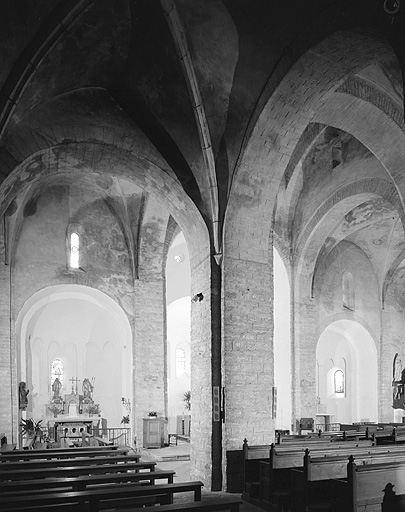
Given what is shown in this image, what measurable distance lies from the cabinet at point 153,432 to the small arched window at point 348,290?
34.7ft

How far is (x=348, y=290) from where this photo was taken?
25172mm

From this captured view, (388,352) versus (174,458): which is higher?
(388,352)

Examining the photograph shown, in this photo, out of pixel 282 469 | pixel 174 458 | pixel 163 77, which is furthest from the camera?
pixel 174 458

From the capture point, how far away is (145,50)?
36.6 feet

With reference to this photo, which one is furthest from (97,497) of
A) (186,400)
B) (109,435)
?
(186,400)

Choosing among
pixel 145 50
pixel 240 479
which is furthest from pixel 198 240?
pixel 240 479

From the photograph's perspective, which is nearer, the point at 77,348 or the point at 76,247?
the point at 76,247

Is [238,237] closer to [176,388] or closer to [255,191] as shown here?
[255,191]

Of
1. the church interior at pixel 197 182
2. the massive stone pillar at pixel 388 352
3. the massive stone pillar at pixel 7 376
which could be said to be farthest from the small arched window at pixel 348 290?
the massive stone pillar at pixel 7 376

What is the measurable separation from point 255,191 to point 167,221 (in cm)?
735

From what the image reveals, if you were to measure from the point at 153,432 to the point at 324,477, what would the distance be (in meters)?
11.3

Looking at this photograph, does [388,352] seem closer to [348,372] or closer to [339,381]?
[348,372]

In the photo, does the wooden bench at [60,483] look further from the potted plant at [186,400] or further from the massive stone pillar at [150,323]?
the potted plant at [186,400]

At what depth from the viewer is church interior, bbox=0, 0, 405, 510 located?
10.0 metres
